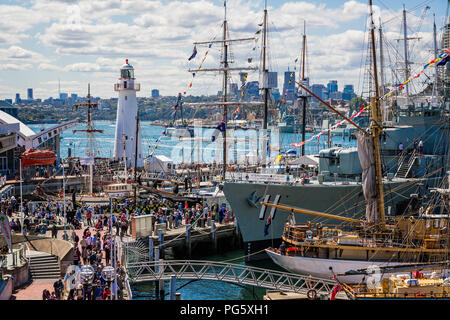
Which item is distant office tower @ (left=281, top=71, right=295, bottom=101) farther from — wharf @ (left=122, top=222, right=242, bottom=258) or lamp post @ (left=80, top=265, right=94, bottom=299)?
lamp post @ (left=80, top=265, right=94, bottom=299)

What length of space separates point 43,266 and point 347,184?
17.5 m

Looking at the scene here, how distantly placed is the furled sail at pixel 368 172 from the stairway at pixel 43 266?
48.6 feet

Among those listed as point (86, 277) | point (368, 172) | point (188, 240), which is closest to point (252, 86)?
point (188, 240)

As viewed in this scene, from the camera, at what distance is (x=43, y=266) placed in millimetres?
24891

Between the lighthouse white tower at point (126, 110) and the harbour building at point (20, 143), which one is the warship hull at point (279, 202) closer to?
the harbour building at point (20, 143)

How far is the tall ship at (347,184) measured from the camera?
3353 cm

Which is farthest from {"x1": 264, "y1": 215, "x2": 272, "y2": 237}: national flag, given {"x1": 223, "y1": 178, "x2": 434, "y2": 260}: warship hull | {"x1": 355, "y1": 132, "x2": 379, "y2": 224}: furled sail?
{"x1": 355, "y1": 132, "x2": 379, "y2": 224}: furled sail

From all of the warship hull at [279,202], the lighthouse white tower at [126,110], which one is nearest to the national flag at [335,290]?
the warship hull at [279,202]

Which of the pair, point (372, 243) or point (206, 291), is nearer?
point (372, 243)

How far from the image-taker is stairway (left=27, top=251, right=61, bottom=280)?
24.4 meters

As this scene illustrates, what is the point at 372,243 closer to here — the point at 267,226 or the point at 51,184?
the point at 267,226

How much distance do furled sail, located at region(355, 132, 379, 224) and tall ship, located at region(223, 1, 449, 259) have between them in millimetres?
1423
